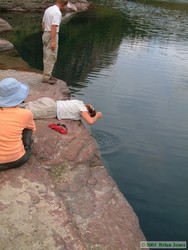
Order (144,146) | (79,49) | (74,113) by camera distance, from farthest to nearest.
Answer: (79,49) < (144,146) < (74,113)

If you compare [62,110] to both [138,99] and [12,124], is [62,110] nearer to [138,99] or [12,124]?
[12,124]

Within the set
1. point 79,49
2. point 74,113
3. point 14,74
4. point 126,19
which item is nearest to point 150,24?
point 126,19

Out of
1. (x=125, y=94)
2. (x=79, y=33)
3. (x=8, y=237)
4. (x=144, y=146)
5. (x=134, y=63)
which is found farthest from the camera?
(x=79, y=33)

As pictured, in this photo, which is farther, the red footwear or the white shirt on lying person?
the white shirt on lying person

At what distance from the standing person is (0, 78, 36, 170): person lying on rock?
18.2 feet

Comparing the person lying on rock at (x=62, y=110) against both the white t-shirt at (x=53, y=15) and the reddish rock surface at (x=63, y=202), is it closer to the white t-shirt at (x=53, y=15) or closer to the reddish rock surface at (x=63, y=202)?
the reddish rock surface at (x=63, y=202)

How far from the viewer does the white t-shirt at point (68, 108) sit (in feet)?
28.5

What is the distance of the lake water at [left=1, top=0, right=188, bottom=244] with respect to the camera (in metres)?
9.61

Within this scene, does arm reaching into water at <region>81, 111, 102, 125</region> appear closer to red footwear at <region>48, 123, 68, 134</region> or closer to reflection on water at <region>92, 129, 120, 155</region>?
red footwear at <region>48, 123, 68, 134</region>

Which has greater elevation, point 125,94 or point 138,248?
point 138,248

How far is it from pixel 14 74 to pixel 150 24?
31855 mm

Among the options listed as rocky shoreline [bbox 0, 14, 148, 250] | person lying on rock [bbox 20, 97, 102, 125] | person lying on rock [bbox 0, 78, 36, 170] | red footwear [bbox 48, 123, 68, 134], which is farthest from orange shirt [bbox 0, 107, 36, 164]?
person lying on rock [bbox 20, 97, 102, 125]

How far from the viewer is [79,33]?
33406 millimetres

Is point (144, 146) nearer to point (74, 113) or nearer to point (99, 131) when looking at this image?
point (99, 131)
